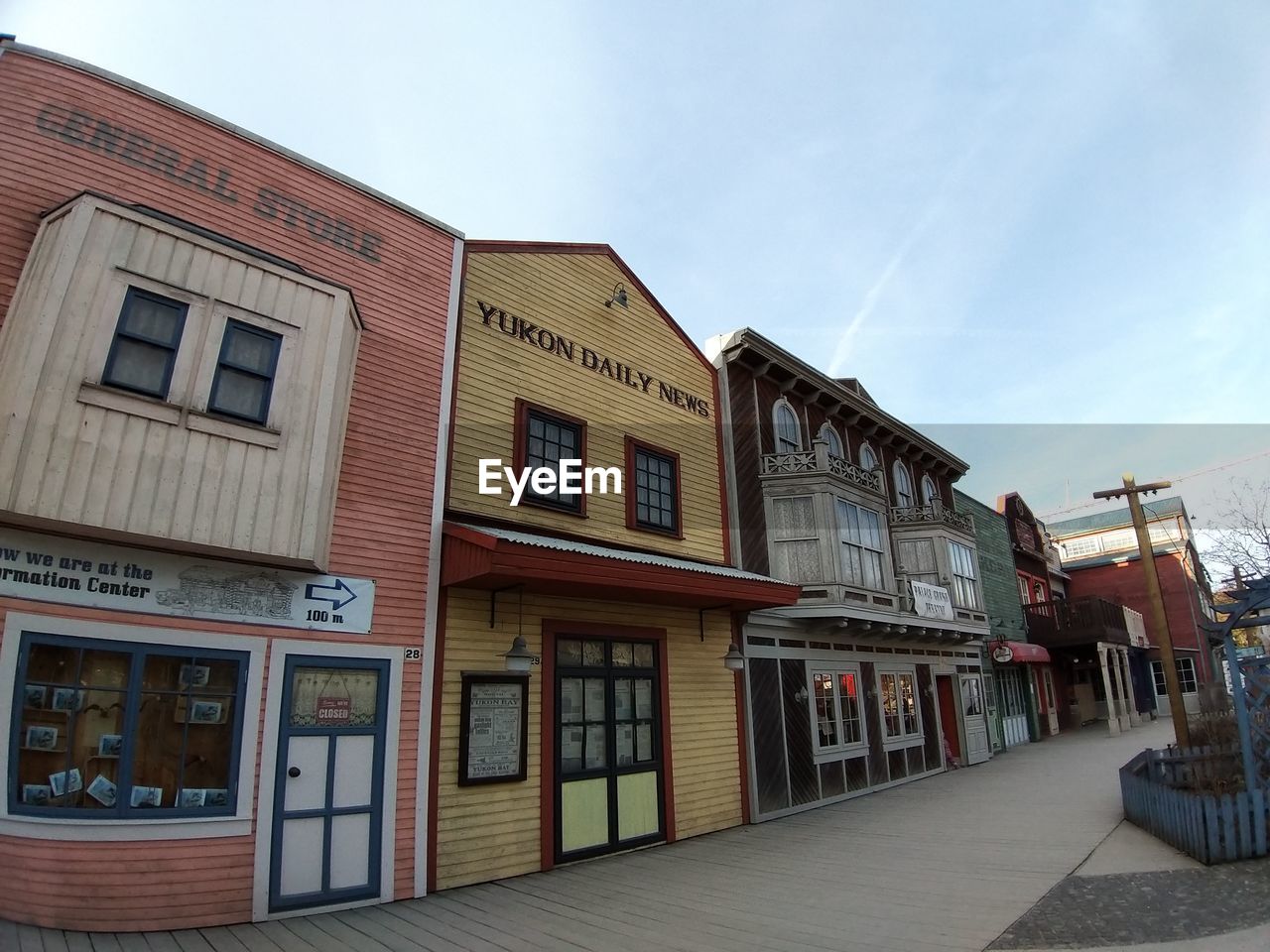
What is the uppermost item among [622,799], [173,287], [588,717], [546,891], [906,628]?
[173,287]

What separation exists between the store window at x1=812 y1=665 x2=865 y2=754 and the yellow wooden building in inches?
99.8

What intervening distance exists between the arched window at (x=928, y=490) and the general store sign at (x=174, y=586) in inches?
667

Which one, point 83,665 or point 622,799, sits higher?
point 83,665

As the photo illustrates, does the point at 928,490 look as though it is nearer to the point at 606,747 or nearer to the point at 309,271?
the point at 606,747

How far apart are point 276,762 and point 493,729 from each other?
89.7 inches

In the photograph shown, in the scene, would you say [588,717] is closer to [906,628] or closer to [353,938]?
[353,938]

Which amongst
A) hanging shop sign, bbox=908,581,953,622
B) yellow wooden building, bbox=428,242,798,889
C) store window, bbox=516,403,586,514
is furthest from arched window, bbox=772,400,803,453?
store window, bbox=516,403,586,514

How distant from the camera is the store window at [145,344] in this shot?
603cm

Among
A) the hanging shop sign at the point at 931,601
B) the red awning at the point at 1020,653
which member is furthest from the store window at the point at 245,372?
the red awning at the point at 1020,653

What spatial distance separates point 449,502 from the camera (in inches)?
334

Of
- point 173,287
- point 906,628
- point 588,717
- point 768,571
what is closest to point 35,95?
point 173,287

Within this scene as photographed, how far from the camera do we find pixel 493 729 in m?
8.03

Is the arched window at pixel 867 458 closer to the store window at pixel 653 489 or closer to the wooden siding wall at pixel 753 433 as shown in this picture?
the wooden siding wall at pixel 753 433

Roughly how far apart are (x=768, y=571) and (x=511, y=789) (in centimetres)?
681
